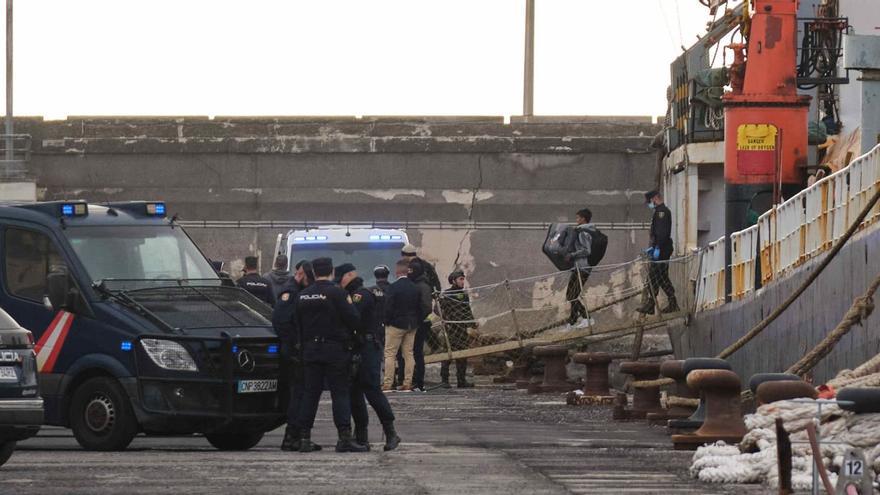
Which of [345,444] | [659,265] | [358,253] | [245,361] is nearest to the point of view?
[345,444]

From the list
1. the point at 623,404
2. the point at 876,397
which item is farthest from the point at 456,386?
the point at 876,397

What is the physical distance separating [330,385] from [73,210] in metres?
3.05

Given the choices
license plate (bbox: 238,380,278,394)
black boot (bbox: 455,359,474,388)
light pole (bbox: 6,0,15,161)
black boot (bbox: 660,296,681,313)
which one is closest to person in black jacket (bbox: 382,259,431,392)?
black boot (bbox: 455,359,474,388)

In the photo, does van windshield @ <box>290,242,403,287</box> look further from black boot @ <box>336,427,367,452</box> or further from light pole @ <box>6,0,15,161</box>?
black boot @ <box>336,427,367,452</box>

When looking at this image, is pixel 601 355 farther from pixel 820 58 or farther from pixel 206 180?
pixel 206 180

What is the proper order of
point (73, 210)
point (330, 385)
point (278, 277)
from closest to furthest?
point (330, 385) < point (73, 210) < point (278, 277)

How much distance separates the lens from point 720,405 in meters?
16.2

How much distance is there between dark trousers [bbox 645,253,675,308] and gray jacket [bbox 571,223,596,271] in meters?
1.19

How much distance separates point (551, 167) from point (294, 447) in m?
25.0

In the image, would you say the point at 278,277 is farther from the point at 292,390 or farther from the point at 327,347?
the point at 327,347

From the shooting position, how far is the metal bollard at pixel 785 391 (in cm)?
1391

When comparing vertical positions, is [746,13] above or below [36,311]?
above

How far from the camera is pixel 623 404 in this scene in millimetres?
21641

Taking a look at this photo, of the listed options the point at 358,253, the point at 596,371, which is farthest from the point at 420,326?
the point at 596,371
